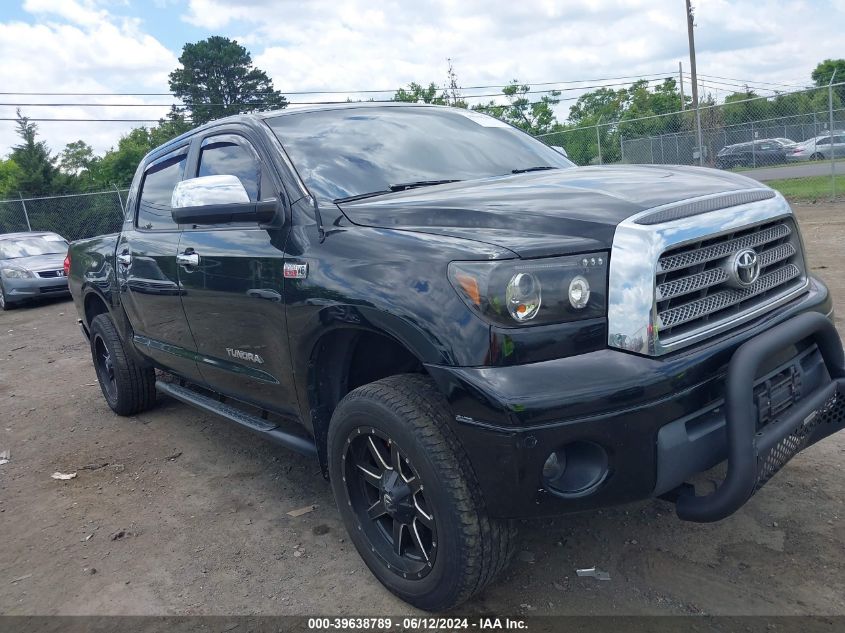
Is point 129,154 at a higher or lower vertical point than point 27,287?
higher

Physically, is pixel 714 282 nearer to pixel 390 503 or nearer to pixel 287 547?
pixel 390 503

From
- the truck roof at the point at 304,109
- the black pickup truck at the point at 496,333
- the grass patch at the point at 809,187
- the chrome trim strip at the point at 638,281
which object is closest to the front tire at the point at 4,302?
the truck roof at the point at 304,109

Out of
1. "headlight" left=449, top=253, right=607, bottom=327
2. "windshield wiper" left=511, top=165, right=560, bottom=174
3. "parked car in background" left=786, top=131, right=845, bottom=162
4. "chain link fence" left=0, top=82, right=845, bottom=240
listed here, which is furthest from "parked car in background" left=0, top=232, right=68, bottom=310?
"parked car in background" left=786, top=131, right=845, bottom=162

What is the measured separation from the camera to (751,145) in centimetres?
1822

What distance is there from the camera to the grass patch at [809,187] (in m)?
15.0

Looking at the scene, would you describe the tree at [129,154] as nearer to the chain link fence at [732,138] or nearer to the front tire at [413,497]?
the chain link fence at [732,138]

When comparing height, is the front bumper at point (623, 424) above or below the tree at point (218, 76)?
below

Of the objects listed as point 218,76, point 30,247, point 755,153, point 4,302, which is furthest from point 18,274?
point 218,76

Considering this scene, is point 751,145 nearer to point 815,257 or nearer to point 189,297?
point 815,257

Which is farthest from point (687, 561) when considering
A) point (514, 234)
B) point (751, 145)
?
point (751, 145)

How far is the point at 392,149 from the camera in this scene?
11.7ft

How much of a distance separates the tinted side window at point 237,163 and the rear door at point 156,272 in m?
0.32

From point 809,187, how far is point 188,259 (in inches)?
646

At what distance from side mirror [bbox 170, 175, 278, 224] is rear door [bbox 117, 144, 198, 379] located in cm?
87
